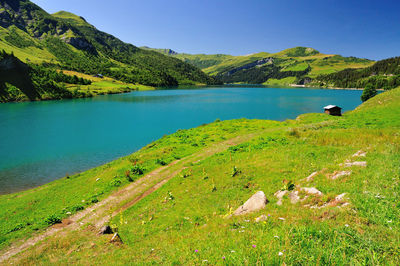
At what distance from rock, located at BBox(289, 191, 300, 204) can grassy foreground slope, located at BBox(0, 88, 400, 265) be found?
396mm

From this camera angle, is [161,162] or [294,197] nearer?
[294,197]

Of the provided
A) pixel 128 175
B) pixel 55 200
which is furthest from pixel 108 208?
pixel 55 200

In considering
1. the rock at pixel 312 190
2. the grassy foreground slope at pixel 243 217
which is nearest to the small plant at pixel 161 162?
the grassy foreground slope at pixel 243 217

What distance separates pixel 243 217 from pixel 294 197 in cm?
354

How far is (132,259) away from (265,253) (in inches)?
266

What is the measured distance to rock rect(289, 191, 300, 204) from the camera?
35.7ft

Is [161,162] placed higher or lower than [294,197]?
lower

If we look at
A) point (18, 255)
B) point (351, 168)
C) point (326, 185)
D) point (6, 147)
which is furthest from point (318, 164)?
A: point (6, 147)

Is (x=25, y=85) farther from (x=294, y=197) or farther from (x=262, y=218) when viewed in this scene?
(x=294, y=197)

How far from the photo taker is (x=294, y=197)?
11.3m

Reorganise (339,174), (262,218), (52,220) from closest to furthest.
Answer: (262,218) → (339,174) → (52,220)

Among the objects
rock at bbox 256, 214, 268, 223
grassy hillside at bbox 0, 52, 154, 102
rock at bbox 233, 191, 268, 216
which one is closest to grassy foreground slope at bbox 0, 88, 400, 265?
rock at bbox 256, 214, 268, 223

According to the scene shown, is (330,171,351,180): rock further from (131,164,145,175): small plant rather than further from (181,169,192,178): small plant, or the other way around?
(131,164,145,175): small plant

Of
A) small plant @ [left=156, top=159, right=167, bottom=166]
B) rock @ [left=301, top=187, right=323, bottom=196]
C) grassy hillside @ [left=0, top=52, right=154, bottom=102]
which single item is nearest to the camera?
rock @ [left=301, top=187, right=323, bottom=196]
